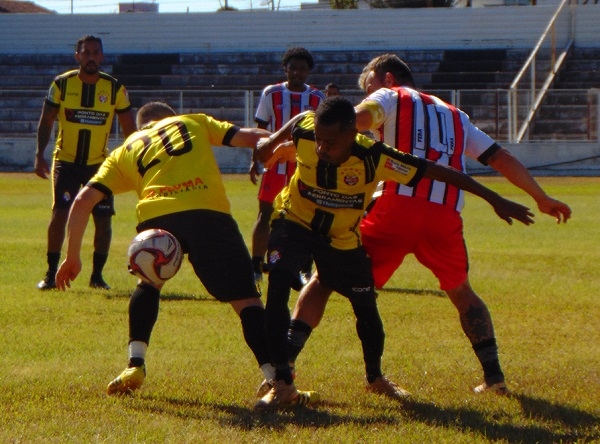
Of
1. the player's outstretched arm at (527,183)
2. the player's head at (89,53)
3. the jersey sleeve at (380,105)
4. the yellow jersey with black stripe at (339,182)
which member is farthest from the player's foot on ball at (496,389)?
the player's head at (89,53)

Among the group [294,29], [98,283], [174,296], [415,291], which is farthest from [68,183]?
[294,29]

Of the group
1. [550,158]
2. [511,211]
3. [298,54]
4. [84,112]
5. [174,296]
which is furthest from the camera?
[550,158]

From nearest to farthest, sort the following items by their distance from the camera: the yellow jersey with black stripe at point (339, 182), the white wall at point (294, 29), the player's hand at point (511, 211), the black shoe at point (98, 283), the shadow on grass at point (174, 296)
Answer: the player's hand at point (511, 211) → the yellow jersey with black stripe at point (339, 182) → the shadow on grass at point (174, 296) → the black shoe at point (98, 283) → the white wall at point (294, 29)

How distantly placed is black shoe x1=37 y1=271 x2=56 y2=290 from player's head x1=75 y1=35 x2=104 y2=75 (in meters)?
1.91

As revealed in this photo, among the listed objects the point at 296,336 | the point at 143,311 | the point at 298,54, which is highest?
the point at 298,54

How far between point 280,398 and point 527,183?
1713mm

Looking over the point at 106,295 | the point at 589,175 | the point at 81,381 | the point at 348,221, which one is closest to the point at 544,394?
the point at 348,221

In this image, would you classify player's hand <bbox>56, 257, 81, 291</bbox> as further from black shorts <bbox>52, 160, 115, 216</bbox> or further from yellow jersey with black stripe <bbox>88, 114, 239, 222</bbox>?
black shorts <bbox>52, 160, 115, 216</bbox>

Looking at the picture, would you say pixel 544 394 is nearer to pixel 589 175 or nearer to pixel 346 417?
pixel 346 417

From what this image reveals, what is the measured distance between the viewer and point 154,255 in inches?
222

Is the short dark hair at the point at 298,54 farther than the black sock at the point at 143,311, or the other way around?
the short dark hair at the point at 298,54

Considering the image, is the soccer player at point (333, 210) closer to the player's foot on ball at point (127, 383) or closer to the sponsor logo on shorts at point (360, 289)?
the sponsor logo on shorts at point (360, 289)

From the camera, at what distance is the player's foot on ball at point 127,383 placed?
572 centimetres

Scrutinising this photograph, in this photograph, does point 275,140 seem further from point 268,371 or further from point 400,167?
point 268,371
